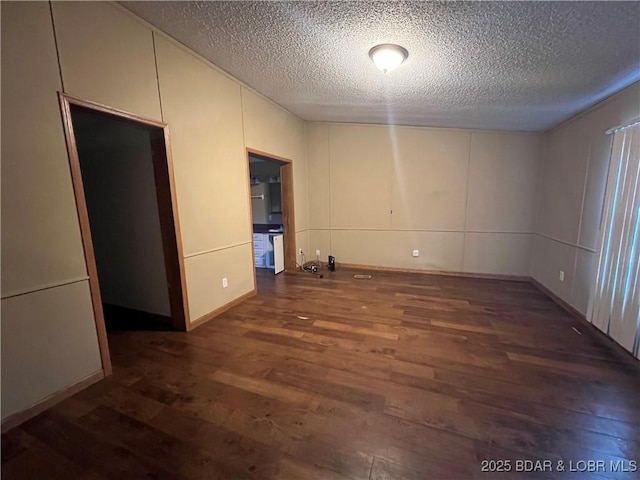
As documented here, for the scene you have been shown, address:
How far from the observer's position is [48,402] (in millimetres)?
1801

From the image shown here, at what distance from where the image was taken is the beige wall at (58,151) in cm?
157

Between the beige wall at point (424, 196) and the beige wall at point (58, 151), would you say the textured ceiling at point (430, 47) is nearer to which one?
the beige wall at point (58, 151)

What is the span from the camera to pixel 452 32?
2000 millimetres

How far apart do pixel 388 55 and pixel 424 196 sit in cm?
295

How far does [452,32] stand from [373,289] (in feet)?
10.2

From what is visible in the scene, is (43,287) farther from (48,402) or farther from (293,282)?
(293,282)

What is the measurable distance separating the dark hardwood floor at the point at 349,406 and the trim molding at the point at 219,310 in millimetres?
88

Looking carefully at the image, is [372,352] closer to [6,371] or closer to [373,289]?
[373,289]

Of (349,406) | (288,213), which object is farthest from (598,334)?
(288,213)

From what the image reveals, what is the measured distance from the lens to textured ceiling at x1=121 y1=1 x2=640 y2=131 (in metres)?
1.80

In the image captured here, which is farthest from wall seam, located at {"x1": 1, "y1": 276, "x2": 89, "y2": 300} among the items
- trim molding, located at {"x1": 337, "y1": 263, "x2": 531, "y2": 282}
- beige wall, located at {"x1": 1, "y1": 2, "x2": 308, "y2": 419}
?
trim molding, located at {"x1": 337, "y1": 263, "x2": 531, "y2": 282}

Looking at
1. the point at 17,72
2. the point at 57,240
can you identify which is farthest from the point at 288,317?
the point at 17,72

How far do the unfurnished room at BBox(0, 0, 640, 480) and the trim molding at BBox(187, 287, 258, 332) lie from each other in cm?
2

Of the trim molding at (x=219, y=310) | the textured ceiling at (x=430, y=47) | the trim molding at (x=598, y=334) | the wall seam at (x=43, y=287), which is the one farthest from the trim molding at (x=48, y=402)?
the trim molding at (x=598, y=334)
